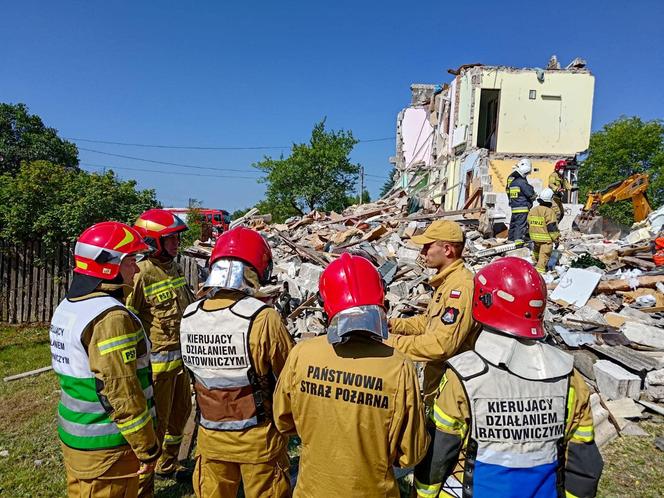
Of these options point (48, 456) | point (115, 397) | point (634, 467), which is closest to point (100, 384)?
point (115, 397)

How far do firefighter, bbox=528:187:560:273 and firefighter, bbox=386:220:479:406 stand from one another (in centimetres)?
626

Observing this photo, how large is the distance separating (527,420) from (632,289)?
7898 mm

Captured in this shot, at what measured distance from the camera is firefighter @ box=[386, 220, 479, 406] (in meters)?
Result: 2.69

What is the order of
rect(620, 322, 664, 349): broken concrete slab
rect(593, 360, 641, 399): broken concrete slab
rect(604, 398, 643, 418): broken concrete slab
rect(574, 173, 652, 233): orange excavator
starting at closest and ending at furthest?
rect(604, 398, 643, 418): broken concrete slab < rect(593, 360, 641, 399): broken concrete slab < rect(620, 322, 664, 349): broken concrete slab < rect(574, 173, 652, 233): orange excavator

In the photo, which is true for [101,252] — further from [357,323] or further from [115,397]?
[357,323]

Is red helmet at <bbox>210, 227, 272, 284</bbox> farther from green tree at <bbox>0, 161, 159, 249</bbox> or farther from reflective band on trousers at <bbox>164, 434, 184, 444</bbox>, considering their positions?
green tree at <bbox>0, 161, 159, 249</bbox>

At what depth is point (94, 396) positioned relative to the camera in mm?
2168

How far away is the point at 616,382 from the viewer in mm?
4840

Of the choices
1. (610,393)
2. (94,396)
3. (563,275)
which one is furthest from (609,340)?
(94,396)

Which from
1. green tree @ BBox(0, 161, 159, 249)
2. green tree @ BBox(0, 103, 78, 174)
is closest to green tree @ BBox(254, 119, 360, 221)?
green tree @ BBox(0, 103, 78, 174)

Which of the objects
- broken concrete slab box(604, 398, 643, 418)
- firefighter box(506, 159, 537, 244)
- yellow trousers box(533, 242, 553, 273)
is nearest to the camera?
broken concrete slab box(604, 398, 643, 418)

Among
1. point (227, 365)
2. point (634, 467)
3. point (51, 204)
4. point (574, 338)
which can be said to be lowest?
point (634, 467)

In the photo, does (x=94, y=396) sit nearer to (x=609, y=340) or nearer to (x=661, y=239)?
(x=609, y=340)

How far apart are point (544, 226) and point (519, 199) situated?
1.84 metres
